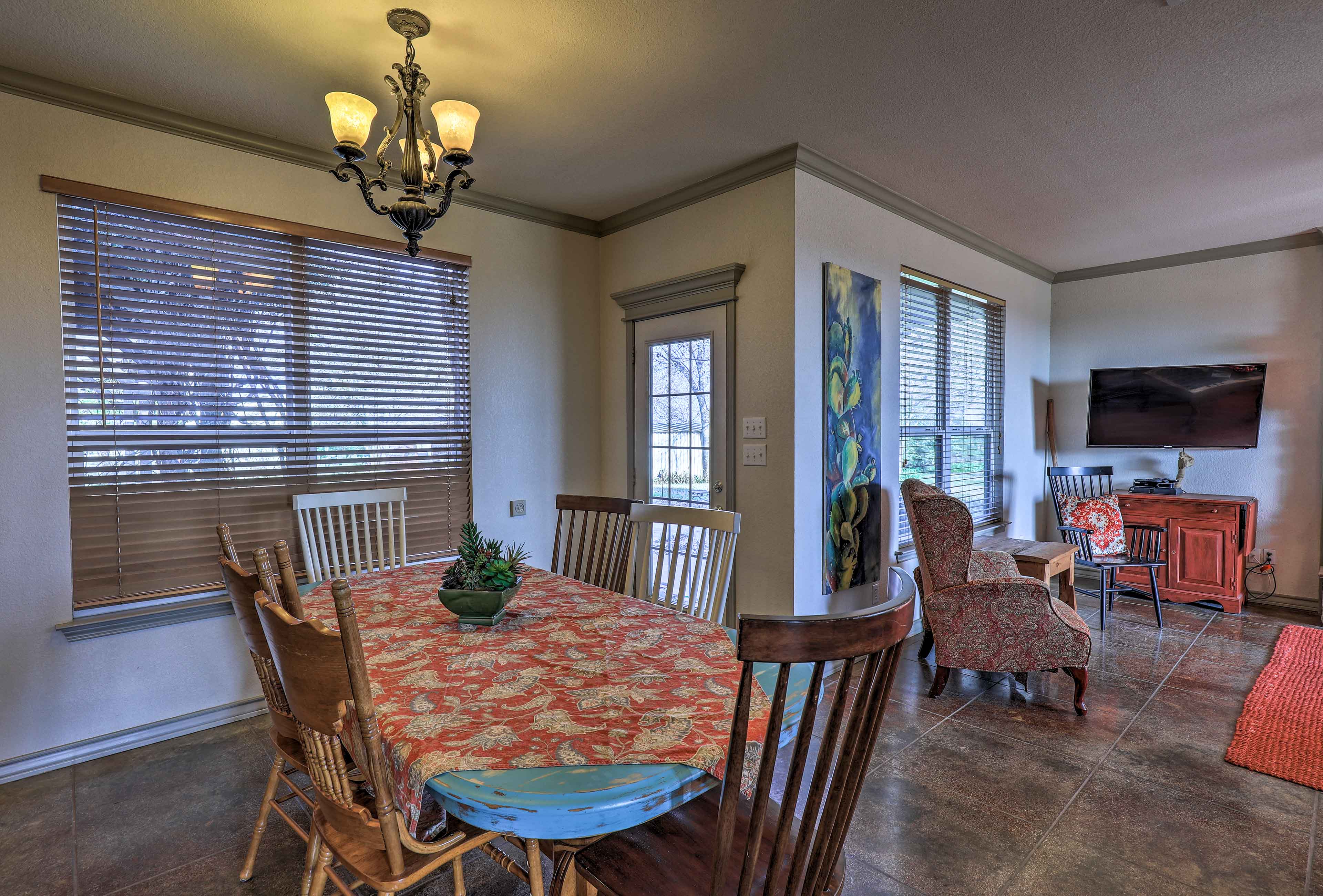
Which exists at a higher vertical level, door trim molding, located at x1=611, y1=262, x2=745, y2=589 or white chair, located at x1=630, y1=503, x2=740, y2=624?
door trim molding, located at x1=611, y1=262, x2=745, y2=589

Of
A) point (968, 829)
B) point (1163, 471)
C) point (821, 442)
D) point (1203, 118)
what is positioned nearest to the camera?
point (968, 829)

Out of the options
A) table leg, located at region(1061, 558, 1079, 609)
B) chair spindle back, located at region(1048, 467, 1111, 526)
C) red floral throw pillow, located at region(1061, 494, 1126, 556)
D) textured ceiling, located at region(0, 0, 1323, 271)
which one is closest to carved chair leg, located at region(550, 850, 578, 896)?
textured ceiling, located at region(0, 0, 1323, 271)

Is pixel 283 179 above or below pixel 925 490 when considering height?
above

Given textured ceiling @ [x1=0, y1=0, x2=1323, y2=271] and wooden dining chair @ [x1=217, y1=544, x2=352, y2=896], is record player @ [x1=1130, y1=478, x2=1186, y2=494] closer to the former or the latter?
textured ceiling @ [x1=0, y1=0, x2=1323, y2=271]

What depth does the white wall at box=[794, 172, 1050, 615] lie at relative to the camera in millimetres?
3201

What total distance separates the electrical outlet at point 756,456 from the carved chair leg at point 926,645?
55.4 inches

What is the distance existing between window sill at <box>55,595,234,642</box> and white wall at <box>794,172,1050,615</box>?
2696 mm

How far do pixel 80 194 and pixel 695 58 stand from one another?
2475mm

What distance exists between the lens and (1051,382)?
227 inches

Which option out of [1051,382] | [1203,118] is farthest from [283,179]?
[1051,382]

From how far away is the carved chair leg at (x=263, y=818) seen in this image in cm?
180

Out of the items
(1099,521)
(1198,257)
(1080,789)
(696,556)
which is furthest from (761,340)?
(1198,257)

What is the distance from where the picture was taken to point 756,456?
3.34 metres

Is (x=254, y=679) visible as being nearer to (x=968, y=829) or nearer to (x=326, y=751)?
(x=326, y=751)
